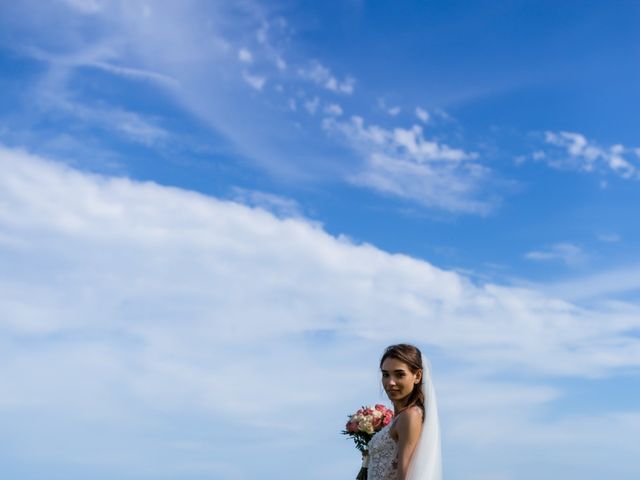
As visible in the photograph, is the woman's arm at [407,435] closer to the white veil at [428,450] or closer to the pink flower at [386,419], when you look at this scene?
the white veil at [428,450]

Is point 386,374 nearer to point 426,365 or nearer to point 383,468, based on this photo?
point 426,365

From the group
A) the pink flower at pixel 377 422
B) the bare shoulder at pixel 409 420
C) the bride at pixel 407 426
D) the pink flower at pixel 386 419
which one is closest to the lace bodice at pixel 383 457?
the bride at pixel 407 426

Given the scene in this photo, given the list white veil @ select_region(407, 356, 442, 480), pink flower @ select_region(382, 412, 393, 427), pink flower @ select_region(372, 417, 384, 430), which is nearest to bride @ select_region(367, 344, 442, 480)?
white veil @ select_region(407, 356, 442, 480)

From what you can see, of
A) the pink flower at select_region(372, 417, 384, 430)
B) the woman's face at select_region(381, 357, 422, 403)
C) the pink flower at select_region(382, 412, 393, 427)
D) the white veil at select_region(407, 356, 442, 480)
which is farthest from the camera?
the pink flower at select_region(382, 412, 393, 427)

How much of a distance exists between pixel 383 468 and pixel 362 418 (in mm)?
2791

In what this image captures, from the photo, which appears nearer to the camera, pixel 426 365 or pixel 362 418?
pixel 426 365

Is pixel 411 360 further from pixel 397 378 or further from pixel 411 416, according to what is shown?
pixel 411 416

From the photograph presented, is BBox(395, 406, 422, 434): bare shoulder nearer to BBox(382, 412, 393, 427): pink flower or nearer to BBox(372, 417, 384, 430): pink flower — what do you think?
BBox(372, 417, 384, 430): pink flower

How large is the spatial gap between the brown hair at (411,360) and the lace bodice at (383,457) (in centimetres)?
39

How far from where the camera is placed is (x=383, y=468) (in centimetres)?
885

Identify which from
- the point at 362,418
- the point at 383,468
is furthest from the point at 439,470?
the point at 362,418

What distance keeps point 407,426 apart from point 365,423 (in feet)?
10.7

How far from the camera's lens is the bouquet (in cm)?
1157

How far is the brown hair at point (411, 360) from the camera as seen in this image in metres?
8.70
